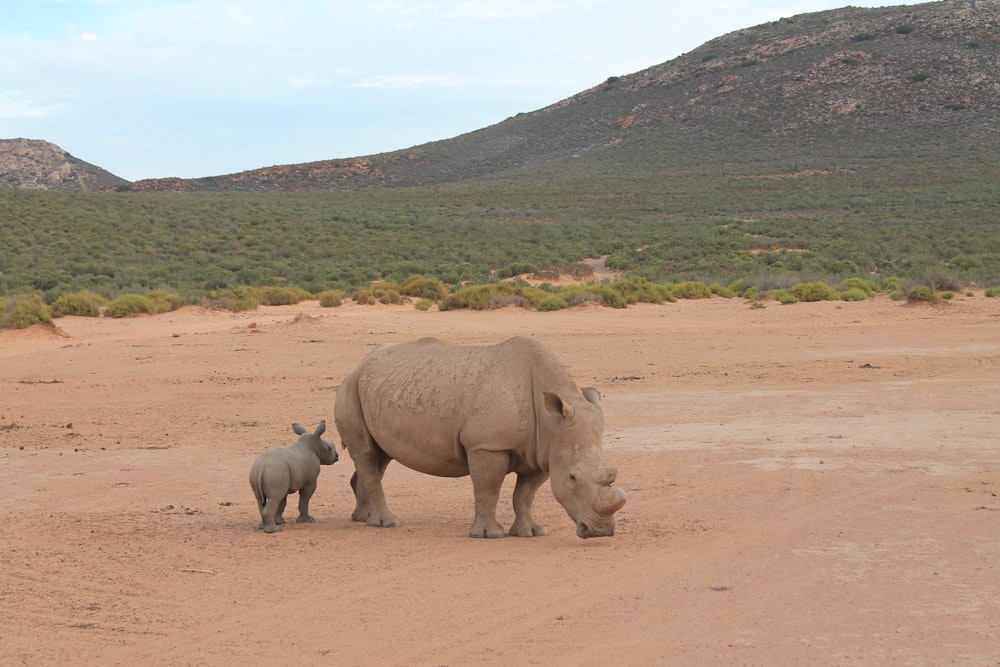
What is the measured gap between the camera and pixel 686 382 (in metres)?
17.4

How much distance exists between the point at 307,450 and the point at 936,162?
73281 mm

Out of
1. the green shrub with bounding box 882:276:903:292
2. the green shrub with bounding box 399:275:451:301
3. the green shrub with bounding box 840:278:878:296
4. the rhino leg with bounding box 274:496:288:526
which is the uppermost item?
the rhino leg with bounding box 274:496:288:526

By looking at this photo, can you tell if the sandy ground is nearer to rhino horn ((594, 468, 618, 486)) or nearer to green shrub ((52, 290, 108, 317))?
rhino horn ((594, 468, 618, 486))

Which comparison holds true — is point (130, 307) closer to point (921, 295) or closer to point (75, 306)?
point (75, 306)

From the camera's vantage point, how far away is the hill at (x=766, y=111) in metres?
85.5

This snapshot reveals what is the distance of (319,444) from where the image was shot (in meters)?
9.41

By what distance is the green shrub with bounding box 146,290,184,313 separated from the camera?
1083 inches

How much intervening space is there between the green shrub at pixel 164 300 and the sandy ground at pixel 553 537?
8493 mm

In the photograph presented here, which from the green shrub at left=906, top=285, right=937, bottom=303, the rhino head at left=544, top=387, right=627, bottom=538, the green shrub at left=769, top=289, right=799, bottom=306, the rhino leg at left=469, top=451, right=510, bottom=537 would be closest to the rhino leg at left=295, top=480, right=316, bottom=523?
the rhino leg at left=469, top=451, right=510, bottom=537

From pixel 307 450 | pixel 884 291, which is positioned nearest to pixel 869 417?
pixel 307 450

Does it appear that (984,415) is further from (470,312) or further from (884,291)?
(884,291)

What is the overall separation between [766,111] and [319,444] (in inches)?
3480

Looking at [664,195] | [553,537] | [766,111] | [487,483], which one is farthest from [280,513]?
[766,111]

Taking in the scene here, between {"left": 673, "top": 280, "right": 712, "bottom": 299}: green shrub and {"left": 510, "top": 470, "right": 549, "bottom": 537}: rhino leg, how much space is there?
2316cm
